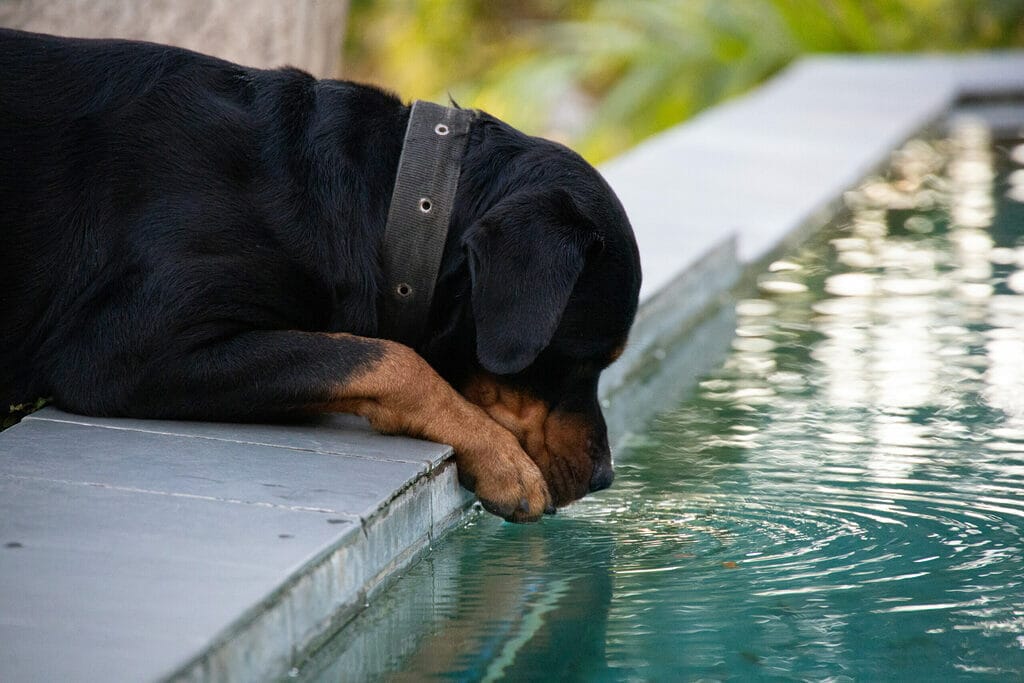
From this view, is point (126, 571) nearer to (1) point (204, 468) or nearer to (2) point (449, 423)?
(1) point (204, 468)

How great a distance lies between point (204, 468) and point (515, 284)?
685 mm

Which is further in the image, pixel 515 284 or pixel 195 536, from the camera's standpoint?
pixel 515 284

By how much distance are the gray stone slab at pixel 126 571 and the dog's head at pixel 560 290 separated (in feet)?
2.30

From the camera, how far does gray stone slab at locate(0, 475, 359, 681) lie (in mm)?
1841

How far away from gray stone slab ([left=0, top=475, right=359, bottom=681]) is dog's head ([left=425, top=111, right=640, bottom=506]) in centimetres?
70

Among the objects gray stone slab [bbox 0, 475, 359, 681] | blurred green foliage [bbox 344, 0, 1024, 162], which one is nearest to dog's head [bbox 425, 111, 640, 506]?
gray stone slab [bbox 0, 475, 359, 681]

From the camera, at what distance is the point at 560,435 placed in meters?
3.02

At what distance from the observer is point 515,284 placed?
279cm

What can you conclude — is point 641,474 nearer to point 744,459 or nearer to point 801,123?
point 744,459

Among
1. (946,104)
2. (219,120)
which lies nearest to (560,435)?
(219,120)

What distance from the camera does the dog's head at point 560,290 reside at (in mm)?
2824

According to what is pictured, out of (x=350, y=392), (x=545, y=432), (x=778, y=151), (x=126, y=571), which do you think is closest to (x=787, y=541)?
(x=545, y=432)

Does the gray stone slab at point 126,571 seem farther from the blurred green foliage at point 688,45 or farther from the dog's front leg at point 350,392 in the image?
the blurred green foliage at point 688,45

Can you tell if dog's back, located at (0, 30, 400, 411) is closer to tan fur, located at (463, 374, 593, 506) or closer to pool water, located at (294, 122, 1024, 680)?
tan fur, located at (463, 374, 593, 506)
